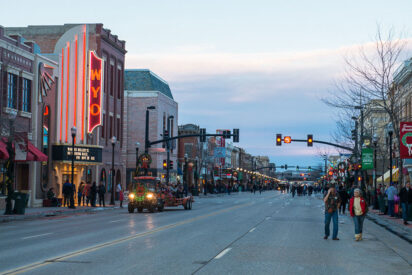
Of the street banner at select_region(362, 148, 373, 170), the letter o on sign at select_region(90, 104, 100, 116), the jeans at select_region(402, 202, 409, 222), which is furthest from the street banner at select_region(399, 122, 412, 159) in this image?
the letter o on sign at select_region(90, 104, 100, 116)

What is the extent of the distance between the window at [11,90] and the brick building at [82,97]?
21.1ft

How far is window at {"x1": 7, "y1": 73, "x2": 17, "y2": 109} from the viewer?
38.4 m

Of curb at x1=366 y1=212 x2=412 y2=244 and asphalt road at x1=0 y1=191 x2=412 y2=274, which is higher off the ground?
asphalt road at x1=0 y1=191 x2=412 y2=274

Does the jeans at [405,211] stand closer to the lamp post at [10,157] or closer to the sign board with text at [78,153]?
the lamp post at [10,157]

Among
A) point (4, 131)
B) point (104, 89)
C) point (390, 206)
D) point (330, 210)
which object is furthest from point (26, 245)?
point (104, 89)

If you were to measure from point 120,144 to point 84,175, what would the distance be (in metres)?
10.3

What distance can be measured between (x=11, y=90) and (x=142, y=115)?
137 ft

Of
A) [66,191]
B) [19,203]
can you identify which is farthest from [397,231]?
[66,191]

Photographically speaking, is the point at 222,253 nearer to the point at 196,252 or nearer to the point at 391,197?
the point at 196,252

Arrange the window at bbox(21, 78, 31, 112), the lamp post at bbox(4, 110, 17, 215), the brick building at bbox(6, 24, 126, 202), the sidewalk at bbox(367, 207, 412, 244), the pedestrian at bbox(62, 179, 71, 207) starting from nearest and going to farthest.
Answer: the sidewalk at bbox(367, 207, 412, 244) < the lamp post at bbox(4, 110, 17, 215) < the window at bbox(21, 78, 31, 112) < the pedestrian at bbox(62, 179, 71, 207) < the brick building at bbox(6, 24, 126, 202)

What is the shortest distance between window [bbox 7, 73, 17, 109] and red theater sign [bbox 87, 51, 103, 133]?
487 inches

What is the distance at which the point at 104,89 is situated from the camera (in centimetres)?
5691

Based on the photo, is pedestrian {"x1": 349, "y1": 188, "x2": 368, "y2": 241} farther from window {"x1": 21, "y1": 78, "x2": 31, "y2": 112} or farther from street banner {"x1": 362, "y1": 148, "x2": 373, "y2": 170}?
window {"x1": 21, "y1": 78, "x2": 31, "y2": 112}

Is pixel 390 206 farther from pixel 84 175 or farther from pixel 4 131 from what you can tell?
pixel 84 175
